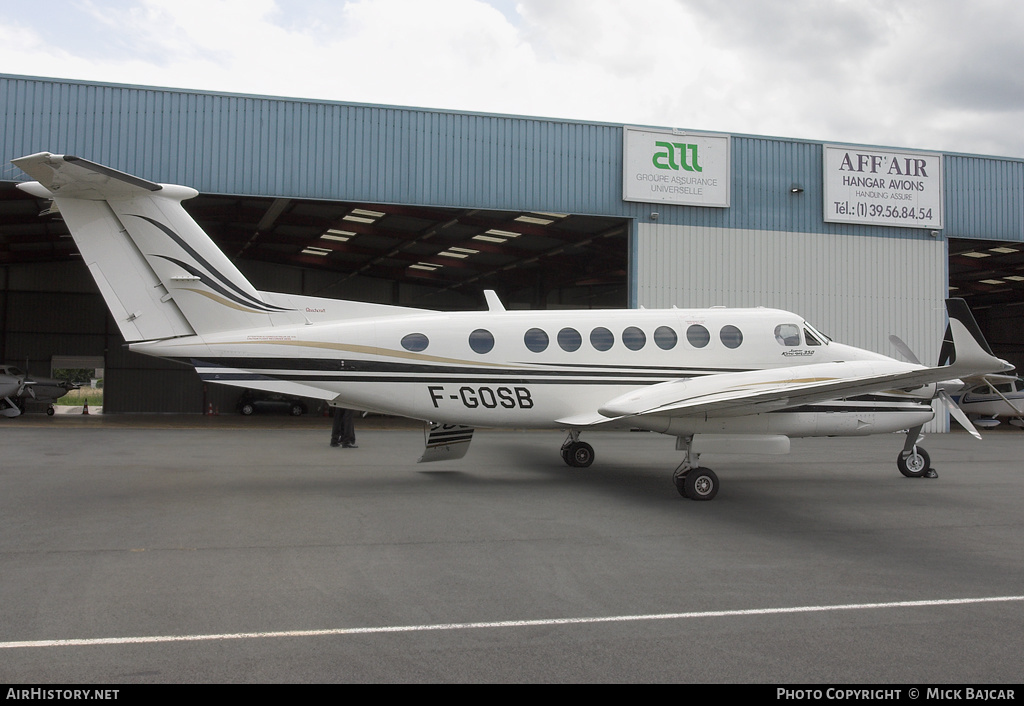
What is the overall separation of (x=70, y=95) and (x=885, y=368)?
66.1ft

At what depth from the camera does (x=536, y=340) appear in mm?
10984

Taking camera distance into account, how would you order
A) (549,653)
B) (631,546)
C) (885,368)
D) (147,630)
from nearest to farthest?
(549,653) < (147,630) < (631,546) < (885,368)

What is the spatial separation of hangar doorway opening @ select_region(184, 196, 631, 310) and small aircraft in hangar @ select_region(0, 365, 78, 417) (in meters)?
8.78

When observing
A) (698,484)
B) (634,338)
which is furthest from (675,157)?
(698,484)

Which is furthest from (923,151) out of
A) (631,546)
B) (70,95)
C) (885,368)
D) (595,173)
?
(70,95)

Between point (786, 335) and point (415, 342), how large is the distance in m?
5.78

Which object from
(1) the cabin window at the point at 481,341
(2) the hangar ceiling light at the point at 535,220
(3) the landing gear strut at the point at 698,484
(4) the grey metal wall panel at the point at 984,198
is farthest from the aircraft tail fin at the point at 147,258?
(4) the grey metal wall panel at the point at 984,198

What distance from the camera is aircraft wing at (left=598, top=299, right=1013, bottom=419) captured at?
26.7ft


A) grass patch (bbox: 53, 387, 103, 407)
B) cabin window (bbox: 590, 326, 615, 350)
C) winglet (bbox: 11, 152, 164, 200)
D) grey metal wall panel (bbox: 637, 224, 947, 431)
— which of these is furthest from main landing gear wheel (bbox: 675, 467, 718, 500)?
grass patch (bbox: 53, 387, 103, 407)

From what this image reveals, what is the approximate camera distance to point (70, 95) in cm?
1900

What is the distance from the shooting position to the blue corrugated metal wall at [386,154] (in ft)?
62.8

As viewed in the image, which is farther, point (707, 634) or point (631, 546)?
point (631, 546)

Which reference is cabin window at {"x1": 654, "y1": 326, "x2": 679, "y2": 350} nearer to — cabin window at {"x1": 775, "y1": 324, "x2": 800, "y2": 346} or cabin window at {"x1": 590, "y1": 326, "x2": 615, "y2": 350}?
cabin window at {"x1": 590, "y1": 326, "x2": 615, "y2": 350}
